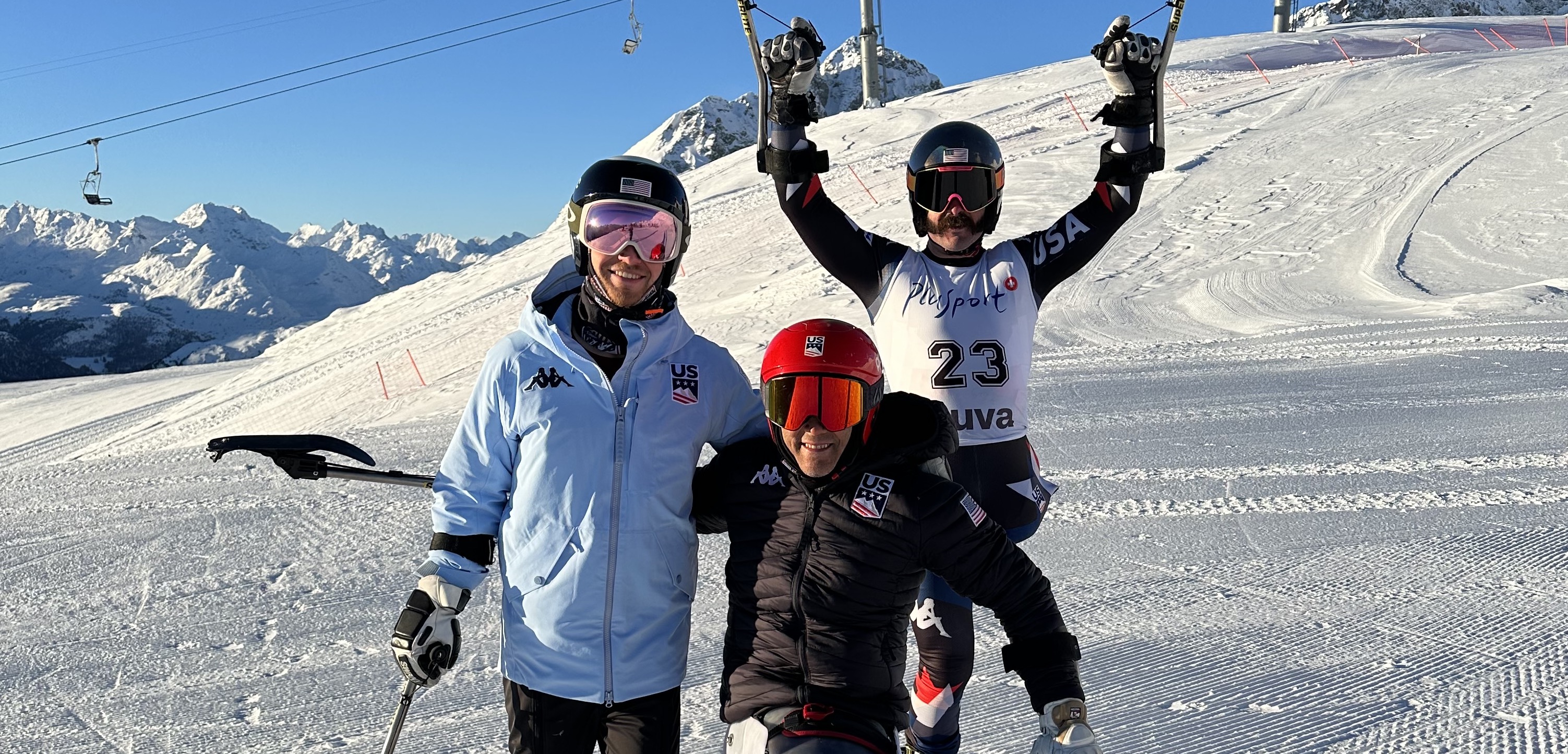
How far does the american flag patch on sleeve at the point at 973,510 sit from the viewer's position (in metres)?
2.28

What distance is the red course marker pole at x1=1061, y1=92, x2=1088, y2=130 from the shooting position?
22.1m

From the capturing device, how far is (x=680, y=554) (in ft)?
8.12

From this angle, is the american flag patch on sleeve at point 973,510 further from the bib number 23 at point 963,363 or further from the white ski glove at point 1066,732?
the bib number 23 at point 963,363

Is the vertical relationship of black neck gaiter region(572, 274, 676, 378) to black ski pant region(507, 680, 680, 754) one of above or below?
above

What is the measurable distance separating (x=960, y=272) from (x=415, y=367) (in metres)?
12.8

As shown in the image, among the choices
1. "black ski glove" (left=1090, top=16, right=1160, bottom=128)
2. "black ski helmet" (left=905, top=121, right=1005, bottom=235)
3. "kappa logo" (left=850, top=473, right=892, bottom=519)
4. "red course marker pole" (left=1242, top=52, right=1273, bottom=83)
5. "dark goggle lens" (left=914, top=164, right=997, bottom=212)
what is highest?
"red course marker pole" (left=1242, top=52, right=1273, bottom=83)

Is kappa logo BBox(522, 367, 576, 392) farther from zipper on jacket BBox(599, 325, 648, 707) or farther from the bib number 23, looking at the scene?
the bib number 23

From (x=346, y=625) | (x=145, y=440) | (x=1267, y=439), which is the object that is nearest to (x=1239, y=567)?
(x=1267, y=439)

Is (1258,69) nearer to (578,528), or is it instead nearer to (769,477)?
(769,477)

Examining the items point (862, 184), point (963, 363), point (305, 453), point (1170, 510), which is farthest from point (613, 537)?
point (862, 184)

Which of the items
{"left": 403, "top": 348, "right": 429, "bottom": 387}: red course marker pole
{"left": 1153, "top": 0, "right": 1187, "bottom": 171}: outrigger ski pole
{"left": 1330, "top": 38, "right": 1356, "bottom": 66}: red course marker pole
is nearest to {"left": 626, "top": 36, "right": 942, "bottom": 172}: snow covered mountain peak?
{"left": 1330, "top": 38, "right": 1356, "bottom": 66}: red course marker pole

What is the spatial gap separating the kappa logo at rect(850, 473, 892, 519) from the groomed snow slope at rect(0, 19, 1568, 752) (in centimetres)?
155

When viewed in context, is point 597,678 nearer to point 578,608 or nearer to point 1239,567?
point 578,608

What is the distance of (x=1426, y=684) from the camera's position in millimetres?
3672
